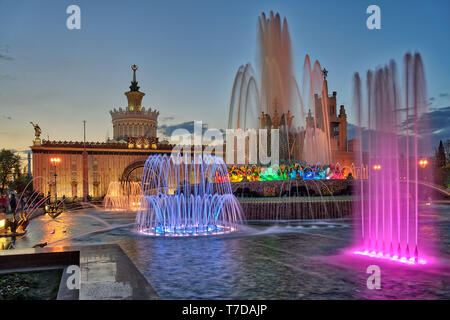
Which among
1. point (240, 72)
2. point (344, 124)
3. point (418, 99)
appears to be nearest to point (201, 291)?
point (418, 99)

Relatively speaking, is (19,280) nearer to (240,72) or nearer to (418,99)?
(418,99)

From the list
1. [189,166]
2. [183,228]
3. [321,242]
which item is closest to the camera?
[321,242]

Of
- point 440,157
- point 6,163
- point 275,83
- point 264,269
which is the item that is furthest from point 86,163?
point 440,157

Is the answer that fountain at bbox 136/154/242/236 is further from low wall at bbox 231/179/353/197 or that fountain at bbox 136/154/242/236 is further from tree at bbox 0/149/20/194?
tree at bbox 0/149/20/194

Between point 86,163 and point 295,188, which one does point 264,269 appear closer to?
point 295,188

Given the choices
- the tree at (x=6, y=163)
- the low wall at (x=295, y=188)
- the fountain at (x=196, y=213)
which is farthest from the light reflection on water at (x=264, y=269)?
the tree at (x=6, y=163)

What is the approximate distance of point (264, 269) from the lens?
6887mm

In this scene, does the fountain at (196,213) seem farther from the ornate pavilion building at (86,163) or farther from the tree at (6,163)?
the tree at (6,163)

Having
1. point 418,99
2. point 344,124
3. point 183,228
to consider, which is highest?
point 344,124

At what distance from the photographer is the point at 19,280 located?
6219mm

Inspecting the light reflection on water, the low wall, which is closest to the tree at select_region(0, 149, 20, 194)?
the low wall

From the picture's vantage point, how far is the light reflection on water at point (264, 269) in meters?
5.45

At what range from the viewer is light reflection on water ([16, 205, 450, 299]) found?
5.45m
